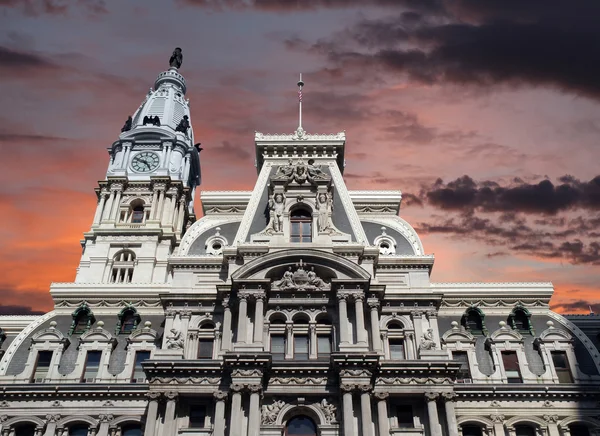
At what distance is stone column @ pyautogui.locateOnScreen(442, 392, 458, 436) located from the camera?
40375mm

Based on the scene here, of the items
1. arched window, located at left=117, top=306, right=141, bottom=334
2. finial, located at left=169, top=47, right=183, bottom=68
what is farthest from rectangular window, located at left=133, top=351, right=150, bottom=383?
finial, located at left=169, top=47, right=183, bottom=68

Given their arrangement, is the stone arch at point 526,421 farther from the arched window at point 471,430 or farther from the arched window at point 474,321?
the arched window at point 474,321

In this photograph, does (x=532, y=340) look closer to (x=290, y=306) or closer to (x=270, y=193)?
(x=290, y=306)

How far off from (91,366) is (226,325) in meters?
10.4

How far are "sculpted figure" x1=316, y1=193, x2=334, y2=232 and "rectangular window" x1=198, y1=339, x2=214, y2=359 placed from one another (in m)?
11.0

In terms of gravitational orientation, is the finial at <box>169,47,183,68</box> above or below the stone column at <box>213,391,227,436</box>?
above

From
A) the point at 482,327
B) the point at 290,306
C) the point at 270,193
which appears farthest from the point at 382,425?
the point at 270,193

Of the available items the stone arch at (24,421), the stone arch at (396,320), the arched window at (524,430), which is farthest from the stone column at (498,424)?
the stone arch at (24,421)

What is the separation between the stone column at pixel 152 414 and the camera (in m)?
40.3

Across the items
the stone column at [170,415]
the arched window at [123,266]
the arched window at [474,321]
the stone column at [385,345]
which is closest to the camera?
the stone column at [170,415]

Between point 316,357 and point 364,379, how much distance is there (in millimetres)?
4019

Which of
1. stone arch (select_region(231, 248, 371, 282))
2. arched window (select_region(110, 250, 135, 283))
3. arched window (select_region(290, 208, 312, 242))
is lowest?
stone arch (select_region(231, 248, 371, 282))

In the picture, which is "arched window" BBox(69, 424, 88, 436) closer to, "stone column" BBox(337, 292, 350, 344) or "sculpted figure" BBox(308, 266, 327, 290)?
"sculpted figure" BBox(308, 266, 327, 290)

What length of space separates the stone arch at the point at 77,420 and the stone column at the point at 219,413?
9.21 metres
